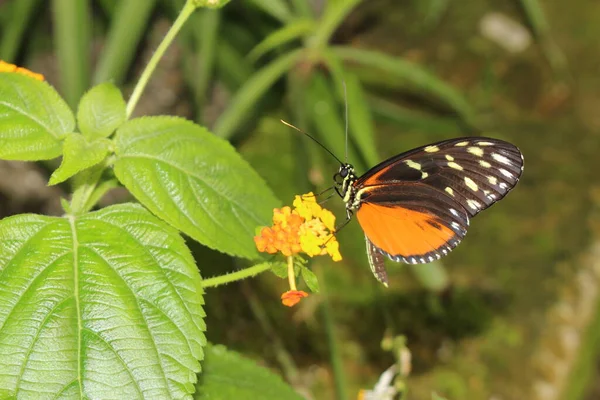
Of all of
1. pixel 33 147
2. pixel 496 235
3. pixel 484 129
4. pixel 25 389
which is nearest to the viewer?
pixel 25 389

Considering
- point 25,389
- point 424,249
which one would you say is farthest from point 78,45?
point 25,389

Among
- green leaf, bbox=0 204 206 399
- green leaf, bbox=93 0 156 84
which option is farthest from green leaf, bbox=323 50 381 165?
green leaf, bbox=0 204 206 399

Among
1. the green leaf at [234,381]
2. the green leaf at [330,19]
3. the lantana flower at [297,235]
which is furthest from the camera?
the green leaf at [330,19]

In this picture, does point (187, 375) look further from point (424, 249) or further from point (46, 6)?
point (46, 6)

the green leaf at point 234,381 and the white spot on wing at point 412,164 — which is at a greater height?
the white spot on wing at point 412,164

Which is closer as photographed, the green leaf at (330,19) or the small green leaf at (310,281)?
the small green leaf at (310,281)

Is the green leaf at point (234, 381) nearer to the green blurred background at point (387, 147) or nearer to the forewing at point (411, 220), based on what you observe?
the forewing at point (411, 220)

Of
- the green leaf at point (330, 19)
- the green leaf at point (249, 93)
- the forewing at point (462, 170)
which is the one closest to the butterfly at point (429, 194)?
the forewing at point (462, 170)
